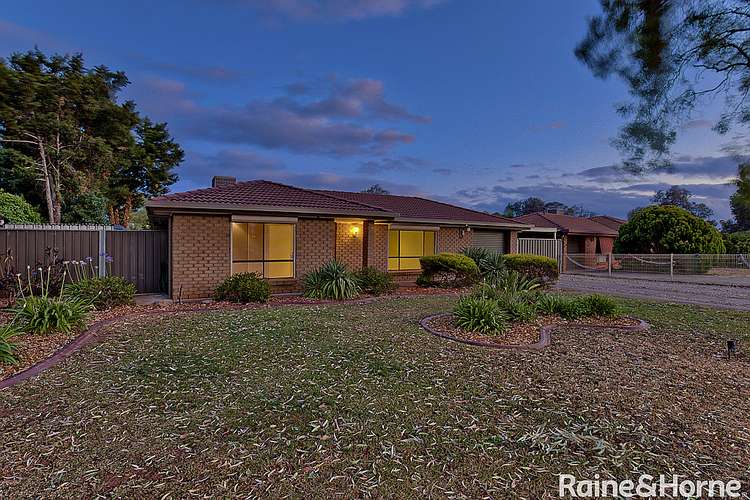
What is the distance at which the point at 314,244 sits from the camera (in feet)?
35.3

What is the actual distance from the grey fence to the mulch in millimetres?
7751

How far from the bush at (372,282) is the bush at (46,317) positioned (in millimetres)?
6031

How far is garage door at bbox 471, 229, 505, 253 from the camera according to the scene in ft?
52.5

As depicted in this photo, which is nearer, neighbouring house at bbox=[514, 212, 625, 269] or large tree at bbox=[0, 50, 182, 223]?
large tree at bbox=[0, 50, 182, 223]

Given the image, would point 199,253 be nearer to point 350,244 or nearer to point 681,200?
point 350,244

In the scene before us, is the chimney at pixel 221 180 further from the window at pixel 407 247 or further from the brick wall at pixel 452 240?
the brick wall at pixel 452 240

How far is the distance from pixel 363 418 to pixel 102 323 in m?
5.56

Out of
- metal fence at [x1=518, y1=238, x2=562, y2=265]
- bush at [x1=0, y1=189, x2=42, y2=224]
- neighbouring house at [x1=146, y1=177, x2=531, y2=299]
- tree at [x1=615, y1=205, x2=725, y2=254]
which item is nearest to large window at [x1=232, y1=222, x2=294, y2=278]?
neighbouring house at [x1=146, y1=177, x2=531, y2=299]

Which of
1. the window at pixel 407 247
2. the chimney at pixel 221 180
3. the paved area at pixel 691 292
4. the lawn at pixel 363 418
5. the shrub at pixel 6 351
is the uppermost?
the chimney at pixel 221 180

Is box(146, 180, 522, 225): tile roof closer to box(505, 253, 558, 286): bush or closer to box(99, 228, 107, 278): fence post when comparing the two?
box(99, 228, 107, 278): fence post

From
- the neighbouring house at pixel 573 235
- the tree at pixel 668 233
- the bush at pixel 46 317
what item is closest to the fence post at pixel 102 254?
the bush at pixel 46 317

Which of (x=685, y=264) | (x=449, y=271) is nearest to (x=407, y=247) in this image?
(x=449, y=271)

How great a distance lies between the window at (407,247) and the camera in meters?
13.8

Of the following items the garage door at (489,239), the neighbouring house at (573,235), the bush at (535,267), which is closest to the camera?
the bush at (535,267)
